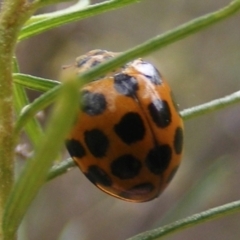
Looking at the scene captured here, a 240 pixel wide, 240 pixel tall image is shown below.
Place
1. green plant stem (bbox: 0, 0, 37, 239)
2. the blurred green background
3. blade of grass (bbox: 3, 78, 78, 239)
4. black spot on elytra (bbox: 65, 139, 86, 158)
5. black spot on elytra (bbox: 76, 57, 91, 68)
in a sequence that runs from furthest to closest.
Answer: the blurred green background → black spot on elytra (bbox: 76, 57, 91, 68) → black spot on elytra (bbox: 65, 139, 86, 158) → green plant stem (bbox: 0, 0, 37, 239) → blade of grass (bbox: 3, 78, 78, 239)

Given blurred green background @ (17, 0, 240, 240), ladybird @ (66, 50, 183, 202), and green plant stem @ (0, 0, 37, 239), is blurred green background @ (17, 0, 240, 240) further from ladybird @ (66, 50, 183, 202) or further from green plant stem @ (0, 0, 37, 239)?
green plant stem @ (0, 0, 37, 239)

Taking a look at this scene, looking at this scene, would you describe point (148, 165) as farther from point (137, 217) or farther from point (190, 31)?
point (137, 217)

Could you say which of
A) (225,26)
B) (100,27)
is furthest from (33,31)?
(225,26)

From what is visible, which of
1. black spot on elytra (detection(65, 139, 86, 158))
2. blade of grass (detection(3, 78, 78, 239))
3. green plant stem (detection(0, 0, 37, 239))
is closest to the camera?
blade of grass (detection(3, 78, 78, 239))

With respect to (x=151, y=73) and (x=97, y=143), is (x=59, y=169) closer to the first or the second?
(x=97, y=143)

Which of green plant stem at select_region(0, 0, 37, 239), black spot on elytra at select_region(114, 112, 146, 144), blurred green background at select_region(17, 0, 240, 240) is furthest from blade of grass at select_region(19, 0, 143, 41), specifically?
blurred green background at select_region(17, 0, 240, 240)

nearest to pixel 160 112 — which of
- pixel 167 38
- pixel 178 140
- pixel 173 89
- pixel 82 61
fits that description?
pixel 178 140
